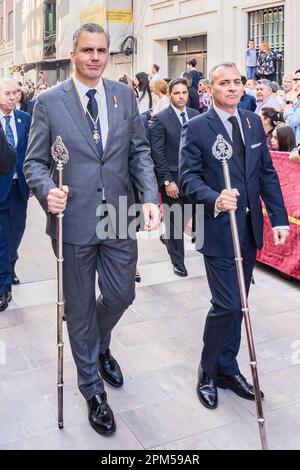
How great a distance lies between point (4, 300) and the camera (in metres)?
5.45

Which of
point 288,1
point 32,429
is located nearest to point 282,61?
point 288,1

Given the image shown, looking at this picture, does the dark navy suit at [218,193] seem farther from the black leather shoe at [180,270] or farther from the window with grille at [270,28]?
the window with grille at [270,28]

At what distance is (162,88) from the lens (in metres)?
7.98

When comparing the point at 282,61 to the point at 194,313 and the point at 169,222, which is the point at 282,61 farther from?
the point at 194,313

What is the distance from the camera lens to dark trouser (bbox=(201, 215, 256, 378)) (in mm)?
3570

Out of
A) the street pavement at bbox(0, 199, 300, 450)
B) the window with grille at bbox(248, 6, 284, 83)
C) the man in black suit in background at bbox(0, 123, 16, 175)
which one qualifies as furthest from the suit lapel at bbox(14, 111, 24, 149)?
the window with grille at bbox(248, 6, 284, 83)

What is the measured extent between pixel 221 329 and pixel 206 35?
56.5 ft

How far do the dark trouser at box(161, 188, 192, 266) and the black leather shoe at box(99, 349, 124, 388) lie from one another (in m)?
2.39

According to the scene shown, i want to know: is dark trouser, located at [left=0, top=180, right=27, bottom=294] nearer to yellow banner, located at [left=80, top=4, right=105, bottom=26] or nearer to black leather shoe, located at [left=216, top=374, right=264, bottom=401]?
black leather shoe, located at [left=216, top=374, right=264, bottom=401]

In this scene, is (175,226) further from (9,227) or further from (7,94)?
(7,94)

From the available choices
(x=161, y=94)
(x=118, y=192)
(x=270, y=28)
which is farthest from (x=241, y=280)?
(x=270, y=28)

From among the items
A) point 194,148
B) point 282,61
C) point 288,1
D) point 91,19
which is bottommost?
point 194,148

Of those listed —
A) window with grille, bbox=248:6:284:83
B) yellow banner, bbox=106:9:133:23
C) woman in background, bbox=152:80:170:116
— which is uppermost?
yellow banner, bbox=106:9:133:23

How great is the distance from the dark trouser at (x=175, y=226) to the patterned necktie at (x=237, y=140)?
2.65 meters
